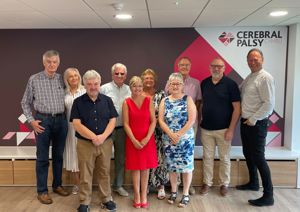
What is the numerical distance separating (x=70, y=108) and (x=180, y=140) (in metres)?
1.27

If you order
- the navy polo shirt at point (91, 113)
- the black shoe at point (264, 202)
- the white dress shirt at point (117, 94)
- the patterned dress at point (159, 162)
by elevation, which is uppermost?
the white dress shirt at point (117, 94)

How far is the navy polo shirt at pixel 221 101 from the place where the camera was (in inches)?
135

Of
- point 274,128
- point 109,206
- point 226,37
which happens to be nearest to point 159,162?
point 109,206

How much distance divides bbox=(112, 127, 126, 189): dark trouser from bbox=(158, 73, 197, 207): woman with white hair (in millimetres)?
510

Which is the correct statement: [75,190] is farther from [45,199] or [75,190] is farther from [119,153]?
[119,153]

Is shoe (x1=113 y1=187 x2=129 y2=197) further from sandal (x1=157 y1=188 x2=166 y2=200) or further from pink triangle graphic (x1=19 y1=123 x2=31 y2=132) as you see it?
pink triangle graphic (x1=19 y1=123 x2=31 y2=132)

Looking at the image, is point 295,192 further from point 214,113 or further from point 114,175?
point 114,175

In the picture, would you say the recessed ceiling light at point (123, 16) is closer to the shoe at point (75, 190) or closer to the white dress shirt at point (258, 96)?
the white dress shirt at point (258, 96)

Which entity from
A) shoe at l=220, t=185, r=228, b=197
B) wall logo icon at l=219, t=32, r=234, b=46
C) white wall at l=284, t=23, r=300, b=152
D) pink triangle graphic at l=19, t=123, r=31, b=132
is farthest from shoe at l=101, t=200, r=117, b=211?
wall logo icon at l=219, t=32, r=234, b=46

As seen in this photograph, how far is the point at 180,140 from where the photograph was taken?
10.6ft

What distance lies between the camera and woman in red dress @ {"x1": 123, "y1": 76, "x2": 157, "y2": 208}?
3.17m

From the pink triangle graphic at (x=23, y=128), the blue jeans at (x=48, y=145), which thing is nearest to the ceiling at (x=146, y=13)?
the blue jeans at (x=48, y=145)

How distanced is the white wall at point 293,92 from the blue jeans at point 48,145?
2.96 meters

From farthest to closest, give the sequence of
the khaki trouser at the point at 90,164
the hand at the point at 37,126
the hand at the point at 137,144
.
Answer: the hand at the point at 37,126, the hand at the point at 137,144, the khaki trouser at the point at 90,164
